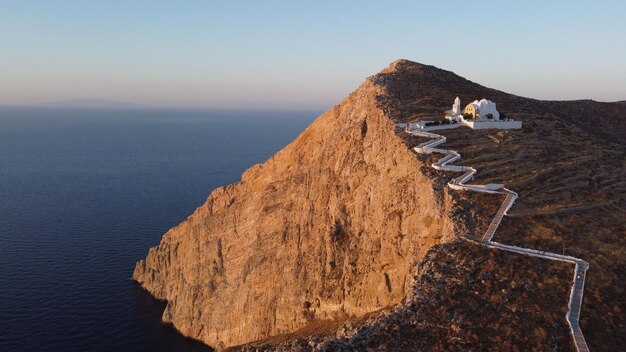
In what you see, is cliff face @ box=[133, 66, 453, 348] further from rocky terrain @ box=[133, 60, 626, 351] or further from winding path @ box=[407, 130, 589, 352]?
winding path @ box=[407, 130, 589, 352]

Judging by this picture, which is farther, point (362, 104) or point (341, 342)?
point (362, 104)

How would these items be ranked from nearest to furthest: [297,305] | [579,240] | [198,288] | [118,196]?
[579,240] → [297,305] → [198,288] → [118,196]

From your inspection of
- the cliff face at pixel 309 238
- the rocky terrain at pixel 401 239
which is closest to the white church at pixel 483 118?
the rocky terrain at pixel 401 239

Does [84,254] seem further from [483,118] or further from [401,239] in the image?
[483,118]

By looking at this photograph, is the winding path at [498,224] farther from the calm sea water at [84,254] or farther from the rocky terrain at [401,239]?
the calm sea water at [84,254]

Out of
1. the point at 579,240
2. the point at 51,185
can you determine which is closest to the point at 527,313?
the point at 579,240

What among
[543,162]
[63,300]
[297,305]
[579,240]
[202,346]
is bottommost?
[202,346]

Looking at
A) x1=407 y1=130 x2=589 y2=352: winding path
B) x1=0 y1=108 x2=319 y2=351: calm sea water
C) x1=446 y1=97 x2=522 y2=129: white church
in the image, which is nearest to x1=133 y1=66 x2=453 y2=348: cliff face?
x1=407 y1=130 x2=589 y2=352: winding path

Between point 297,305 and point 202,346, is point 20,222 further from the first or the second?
point 297,305
